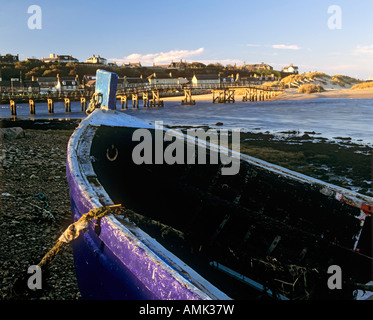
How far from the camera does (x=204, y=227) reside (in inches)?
216

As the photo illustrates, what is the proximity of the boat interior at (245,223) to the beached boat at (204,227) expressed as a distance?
0.06 ft

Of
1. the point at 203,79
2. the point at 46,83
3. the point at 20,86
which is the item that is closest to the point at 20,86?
the point at 20,86

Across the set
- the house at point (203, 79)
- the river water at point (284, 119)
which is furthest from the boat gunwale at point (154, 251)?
the house at point (203, 79)

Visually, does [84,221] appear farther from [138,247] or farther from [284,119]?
[284,119]

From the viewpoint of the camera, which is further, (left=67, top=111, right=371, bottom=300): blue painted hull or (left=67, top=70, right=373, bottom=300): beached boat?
(left=67, top=70, right=373, bottom=300): beached boat

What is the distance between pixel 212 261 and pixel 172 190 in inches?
74.8

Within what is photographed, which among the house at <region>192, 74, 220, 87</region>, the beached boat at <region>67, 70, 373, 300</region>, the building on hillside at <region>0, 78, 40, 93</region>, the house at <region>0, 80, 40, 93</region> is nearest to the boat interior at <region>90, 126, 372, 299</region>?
the beached boat at <region>67, 70, 373, 300</region>

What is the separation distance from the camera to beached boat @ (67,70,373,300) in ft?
9.86

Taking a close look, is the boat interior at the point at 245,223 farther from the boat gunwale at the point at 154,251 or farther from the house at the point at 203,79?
the house at the point at 203,79

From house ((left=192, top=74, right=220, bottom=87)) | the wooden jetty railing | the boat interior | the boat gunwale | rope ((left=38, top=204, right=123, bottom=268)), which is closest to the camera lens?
the boat gunwale

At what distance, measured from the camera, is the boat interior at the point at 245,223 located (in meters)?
4.22

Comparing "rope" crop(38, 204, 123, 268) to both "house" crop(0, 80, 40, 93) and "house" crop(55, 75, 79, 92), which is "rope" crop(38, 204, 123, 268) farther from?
"house" crop(55, 75, 79, 92)

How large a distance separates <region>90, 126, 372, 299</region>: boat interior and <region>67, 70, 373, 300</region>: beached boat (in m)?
0.02
